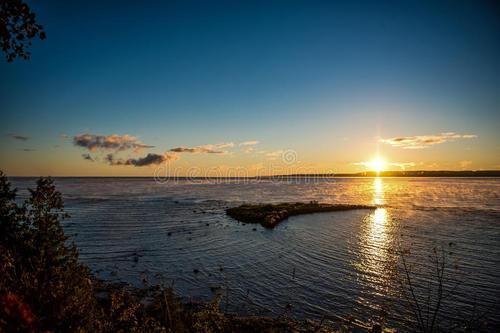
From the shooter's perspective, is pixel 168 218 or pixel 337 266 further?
pixel 168 218

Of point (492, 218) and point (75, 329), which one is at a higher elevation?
point (75, 329)

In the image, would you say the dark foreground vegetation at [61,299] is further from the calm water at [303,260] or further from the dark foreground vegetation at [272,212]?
the dark foreground vegetation at [272,212]

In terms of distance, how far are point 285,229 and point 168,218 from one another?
21.3 m

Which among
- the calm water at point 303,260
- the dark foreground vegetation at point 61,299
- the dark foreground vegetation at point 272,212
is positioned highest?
the dark foreground vegetation at point 61,299

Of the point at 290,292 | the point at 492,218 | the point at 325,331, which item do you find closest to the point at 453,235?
the point at 492,218

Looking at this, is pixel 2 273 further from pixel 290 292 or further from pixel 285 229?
pixel 285 229

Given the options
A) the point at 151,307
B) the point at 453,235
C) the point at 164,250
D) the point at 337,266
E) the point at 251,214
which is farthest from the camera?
the point at 251,214

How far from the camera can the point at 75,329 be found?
20.7 ft

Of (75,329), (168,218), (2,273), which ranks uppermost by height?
(2,273)

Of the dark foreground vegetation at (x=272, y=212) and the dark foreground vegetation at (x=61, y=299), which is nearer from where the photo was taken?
the dark foreground vegetation at (x=61, y=299)

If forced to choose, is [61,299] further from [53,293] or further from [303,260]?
[303,260]

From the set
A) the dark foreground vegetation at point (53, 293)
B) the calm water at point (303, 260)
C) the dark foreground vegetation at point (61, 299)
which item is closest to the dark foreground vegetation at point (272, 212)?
the calm water at point (303, 260)

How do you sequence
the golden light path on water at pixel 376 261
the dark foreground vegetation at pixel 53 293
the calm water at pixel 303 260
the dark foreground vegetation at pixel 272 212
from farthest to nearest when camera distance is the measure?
the dark foreground vegetation at pixel 272 212 < the golden light path on water at pixel 376 261 < the calm water at pixel 303 260 < the dark foreground vegetation at pixel 53 293

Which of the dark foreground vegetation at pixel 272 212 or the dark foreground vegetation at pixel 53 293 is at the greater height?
the dark foreground vegetation at pixel 53 293
